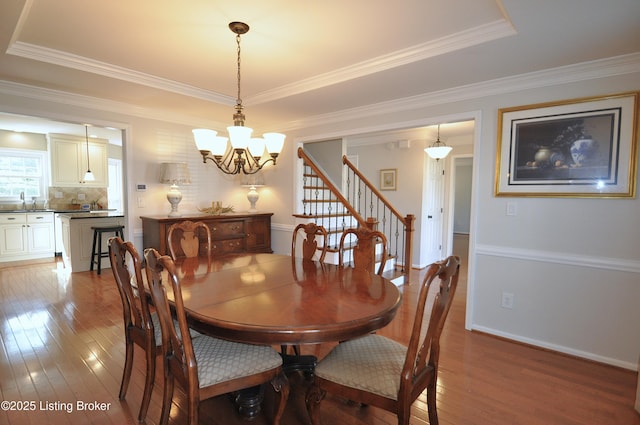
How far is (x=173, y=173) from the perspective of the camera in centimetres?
381

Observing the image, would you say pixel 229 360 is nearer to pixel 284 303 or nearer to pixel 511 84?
pixel 284 303

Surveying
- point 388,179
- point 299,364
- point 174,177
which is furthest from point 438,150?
point 299,364

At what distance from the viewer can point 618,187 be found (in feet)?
7.69

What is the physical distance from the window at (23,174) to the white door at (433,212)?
7.36 m

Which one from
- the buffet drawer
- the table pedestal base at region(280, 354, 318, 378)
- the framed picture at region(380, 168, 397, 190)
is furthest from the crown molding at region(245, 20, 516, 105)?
the framed picture at region(380, 168, 397, 190)

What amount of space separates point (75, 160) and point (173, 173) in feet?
13.5

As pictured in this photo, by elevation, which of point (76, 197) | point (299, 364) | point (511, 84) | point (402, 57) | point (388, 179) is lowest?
point (299, 364)

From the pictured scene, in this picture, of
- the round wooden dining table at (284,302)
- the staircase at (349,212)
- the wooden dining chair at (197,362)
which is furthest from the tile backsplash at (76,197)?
the wooden dining chair at (197,362)

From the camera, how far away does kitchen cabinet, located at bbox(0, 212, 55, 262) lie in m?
5.47

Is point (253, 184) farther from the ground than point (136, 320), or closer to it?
farther from the ground

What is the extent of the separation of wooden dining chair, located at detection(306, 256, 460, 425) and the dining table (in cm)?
21

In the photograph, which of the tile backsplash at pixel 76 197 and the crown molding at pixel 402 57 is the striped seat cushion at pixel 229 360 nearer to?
the crown molding at pixel 402 57

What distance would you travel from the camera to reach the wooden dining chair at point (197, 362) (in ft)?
4.35

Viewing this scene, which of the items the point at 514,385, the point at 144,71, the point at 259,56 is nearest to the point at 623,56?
the point at 514,385
